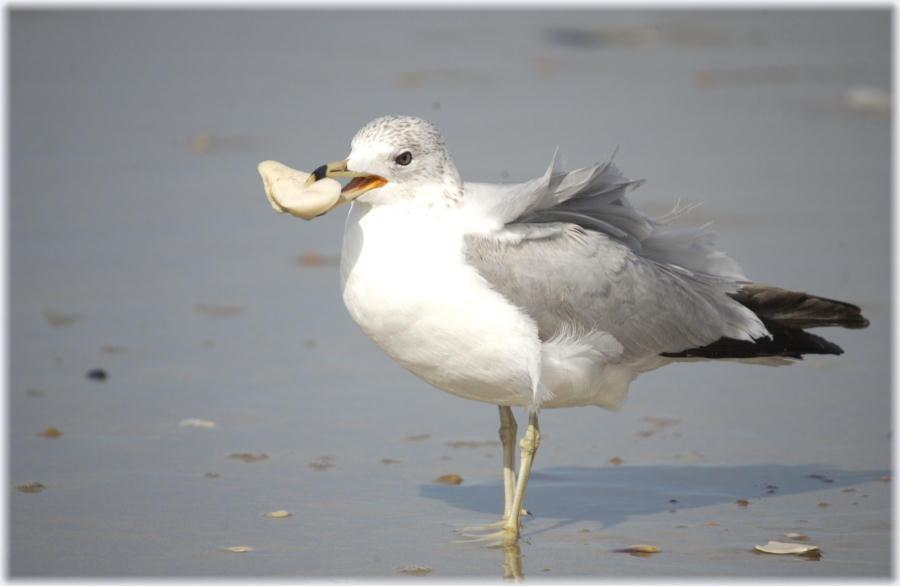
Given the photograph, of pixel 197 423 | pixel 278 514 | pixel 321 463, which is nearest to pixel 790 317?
pixel 321 463

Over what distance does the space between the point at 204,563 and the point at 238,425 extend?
1643 millimetres

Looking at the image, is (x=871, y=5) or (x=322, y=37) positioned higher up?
(x=871, y=5)

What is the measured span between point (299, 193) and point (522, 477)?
1.44 metres

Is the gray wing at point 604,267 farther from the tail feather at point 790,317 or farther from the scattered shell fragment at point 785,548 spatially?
the scattered shell fragment at point 785,548

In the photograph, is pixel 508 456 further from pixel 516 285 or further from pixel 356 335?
pixel 356 335

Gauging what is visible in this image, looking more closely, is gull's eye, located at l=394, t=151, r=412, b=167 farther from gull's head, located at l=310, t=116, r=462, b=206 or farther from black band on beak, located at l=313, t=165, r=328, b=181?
black band on beak, located at l=313, t=165, r=328, b=181

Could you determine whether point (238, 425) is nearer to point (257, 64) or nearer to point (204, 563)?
point (204, 563)

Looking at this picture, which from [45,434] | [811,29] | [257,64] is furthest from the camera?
[811,29]

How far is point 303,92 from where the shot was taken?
14.0 meters

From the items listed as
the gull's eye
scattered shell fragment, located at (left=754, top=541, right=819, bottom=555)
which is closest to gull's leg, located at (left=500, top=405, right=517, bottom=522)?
scattered shell fragment, located at (left=754, top=541, right=819, bottom=555)

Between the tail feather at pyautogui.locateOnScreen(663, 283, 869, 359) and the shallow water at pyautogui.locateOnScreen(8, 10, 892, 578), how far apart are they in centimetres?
60

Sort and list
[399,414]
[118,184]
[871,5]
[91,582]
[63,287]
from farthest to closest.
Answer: [871,5] < [118,184] < [63,287] < [399,414] < [91,582]

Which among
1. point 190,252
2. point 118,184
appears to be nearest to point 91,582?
point 190,252

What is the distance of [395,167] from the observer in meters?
5.36
